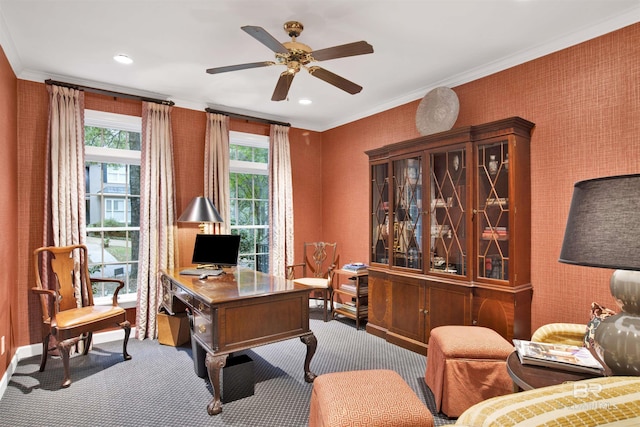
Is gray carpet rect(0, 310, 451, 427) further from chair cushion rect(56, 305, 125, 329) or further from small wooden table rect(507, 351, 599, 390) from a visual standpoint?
small wooden table rect(507, 351, 599, 390)

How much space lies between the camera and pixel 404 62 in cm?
326

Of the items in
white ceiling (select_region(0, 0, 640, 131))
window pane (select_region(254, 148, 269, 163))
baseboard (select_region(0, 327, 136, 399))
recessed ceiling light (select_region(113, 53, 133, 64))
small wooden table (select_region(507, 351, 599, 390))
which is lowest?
baseboard (select_region(0, 327, 136, 399))

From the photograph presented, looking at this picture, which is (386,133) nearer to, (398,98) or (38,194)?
(398,98)

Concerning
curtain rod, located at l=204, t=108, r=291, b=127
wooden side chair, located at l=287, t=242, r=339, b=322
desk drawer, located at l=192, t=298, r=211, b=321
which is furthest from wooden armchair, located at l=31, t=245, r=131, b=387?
wooden side chair, located at l=287, t=242, r=339, b=322

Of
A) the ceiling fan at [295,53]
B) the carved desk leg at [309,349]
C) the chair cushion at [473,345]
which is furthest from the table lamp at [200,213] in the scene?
the chair cushion at [473,345]

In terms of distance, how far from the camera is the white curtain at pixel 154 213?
390 cm

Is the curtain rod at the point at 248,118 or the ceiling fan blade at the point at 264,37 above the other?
the curtain rod at the point at 248,118

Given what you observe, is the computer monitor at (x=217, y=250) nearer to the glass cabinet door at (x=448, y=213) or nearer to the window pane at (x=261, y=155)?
the window pane at (x=261, y=155)

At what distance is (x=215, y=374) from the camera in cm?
237

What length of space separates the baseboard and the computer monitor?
1245 mm

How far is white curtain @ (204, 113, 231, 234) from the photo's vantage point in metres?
4.34

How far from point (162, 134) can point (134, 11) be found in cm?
174

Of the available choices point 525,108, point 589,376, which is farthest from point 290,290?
point 525,108

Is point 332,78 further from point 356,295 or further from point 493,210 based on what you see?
point 356,295
